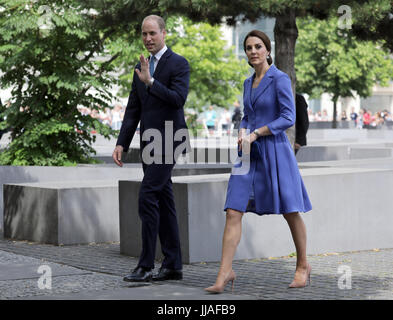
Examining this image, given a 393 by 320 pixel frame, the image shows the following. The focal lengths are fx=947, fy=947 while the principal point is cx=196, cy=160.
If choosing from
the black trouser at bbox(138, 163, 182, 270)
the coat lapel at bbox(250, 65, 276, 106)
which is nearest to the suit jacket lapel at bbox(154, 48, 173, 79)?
the black trouser at bbox(138, 163, 182, 270)

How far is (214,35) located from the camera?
40.2 metres

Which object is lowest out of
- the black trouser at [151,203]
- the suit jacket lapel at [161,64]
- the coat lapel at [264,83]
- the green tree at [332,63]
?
the black trouser at [151,203]

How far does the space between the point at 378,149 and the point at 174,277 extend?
1198 cm

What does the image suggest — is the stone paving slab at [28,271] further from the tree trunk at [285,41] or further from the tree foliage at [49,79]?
the tree foliage at [49,79]

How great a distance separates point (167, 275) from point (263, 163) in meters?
1.23

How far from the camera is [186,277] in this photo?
743 centimetres

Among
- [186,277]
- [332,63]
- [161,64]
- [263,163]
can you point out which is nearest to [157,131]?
[161,64]

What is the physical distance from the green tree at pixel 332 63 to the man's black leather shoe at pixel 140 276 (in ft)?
128

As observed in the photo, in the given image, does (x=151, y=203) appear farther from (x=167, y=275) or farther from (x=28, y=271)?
(x=28, y=271)

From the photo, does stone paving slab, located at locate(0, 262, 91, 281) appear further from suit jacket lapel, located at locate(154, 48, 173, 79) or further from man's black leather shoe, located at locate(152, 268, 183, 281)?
suit jacket lapel, located at locate(154, 48, 173, 79)

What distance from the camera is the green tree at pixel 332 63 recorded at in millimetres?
46031

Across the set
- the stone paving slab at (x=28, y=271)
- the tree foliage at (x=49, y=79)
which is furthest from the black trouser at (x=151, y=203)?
the tree foliage at (x=49, y=79)
